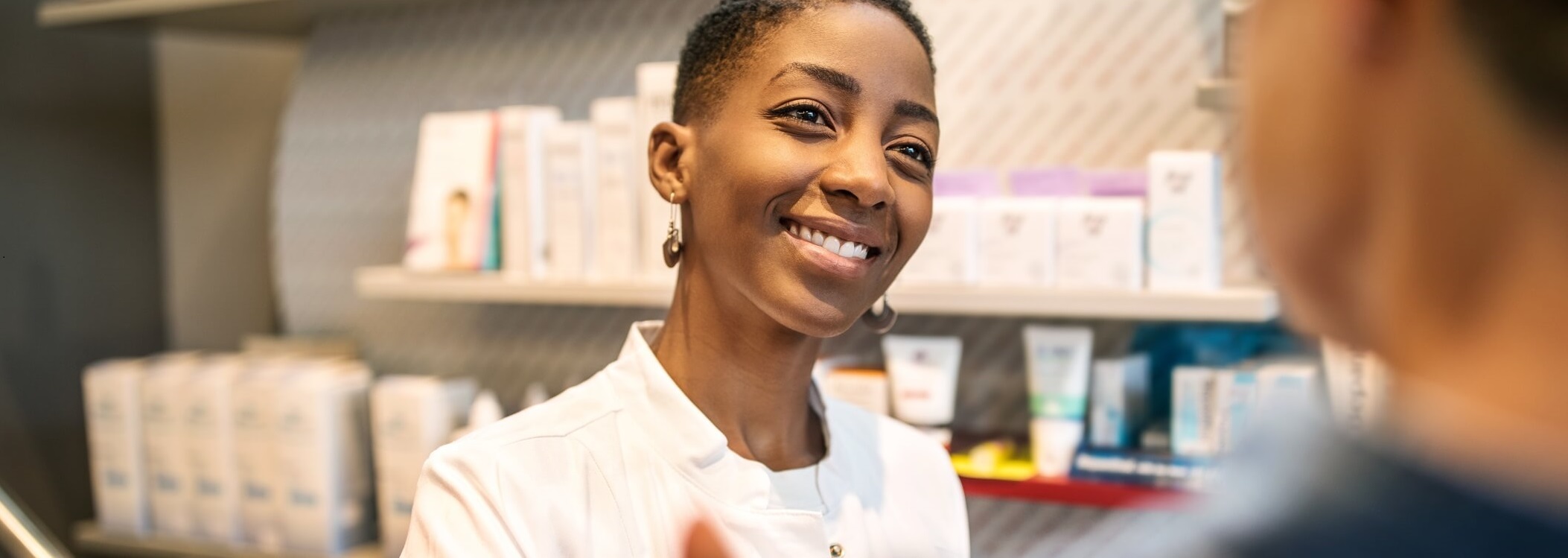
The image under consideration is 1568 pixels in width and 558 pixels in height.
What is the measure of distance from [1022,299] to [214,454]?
140cm

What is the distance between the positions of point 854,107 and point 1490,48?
587mm

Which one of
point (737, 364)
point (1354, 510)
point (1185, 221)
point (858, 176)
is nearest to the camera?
point (1354, 510)

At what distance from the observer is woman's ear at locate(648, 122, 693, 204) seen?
95 centimetres

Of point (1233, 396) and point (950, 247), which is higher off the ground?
point (950, 247)

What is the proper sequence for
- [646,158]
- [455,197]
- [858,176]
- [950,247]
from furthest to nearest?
1. [455,197]
2. [646,158]
3. [950,247]
4. [858,176]

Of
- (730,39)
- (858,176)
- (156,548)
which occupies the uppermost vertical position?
(730,39)

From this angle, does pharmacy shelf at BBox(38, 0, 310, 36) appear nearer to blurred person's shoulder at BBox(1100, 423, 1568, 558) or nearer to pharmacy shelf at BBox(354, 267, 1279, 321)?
pharmacy shelf at BBox(354, 267, 1279, 321)

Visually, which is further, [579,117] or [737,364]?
[579,117]

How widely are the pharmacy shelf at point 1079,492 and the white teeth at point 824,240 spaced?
738 mm

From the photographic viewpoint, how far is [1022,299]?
1.50m

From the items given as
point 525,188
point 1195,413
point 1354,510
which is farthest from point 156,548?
point 1354,510

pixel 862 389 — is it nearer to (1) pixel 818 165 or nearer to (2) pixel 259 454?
(1) pixel 818 165

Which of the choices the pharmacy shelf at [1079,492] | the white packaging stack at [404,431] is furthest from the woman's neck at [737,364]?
the white packaging stack at [404,431]

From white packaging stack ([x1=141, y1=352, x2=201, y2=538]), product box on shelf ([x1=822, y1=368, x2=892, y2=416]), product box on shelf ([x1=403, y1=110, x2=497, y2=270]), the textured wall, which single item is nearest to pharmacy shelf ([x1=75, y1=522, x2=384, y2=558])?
white packaging stack ([x1=141, y1=352, x2=201, y2=538])
